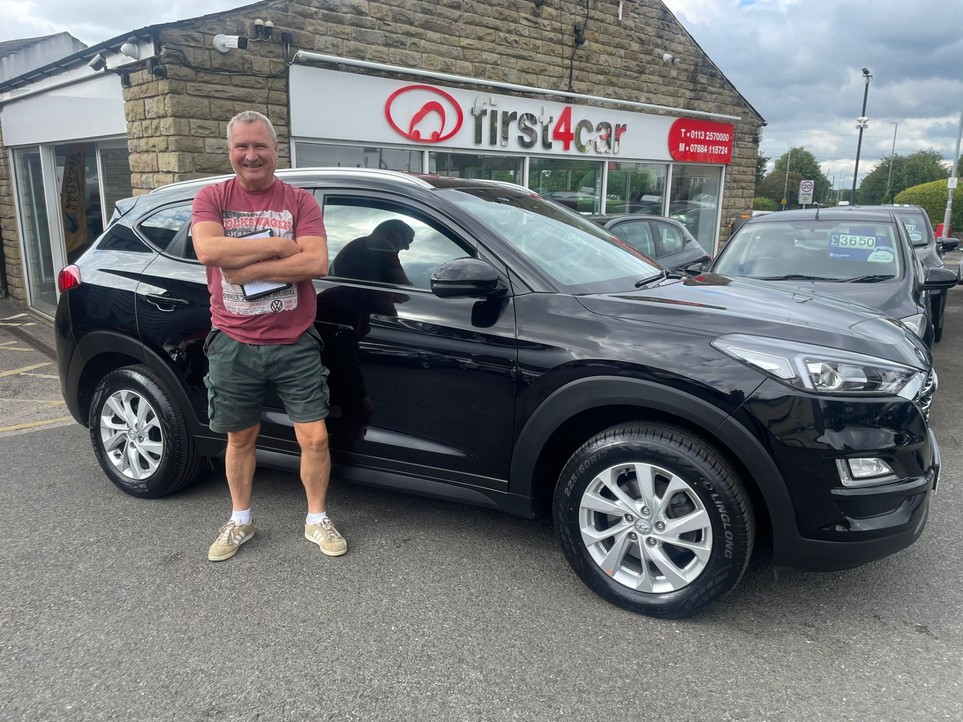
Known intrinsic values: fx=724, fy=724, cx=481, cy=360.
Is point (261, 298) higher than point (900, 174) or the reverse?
the reverse

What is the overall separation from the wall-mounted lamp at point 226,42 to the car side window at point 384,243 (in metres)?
4.27

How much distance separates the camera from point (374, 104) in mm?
8336

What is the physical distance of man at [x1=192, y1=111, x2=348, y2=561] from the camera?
9.64ft

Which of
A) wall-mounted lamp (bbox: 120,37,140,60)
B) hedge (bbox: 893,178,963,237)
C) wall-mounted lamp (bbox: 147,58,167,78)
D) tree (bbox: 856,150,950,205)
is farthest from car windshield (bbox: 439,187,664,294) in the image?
tree (bbox: 856,150,950,205)

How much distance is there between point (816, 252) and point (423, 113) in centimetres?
497

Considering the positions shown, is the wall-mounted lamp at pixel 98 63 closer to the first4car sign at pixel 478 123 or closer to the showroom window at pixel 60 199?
the showroom window at pixel 60 199

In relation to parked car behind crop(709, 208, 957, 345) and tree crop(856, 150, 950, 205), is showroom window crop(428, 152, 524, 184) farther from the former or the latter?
tree crop(856, 150, 950, 205)

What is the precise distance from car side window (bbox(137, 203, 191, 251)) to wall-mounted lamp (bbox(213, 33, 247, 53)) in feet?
12.0

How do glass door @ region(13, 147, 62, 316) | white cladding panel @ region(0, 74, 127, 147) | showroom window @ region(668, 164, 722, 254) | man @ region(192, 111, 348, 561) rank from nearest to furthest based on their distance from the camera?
man @ region(192, 111, 348, 561) < white cladding panel @ region(0, 74, 127, 147) < glass door @ region(13, 147, 62, 316) < showroom window @ region(668, 164, 722, 254)

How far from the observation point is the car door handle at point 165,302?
11.7 ft

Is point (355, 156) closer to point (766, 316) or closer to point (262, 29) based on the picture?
point (262, 29)

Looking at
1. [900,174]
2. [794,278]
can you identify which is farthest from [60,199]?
[900,174]

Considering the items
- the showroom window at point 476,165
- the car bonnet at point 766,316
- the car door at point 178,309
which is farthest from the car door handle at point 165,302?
the showroom window at point 476,165

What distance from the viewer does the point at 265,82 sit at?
7.31 m
